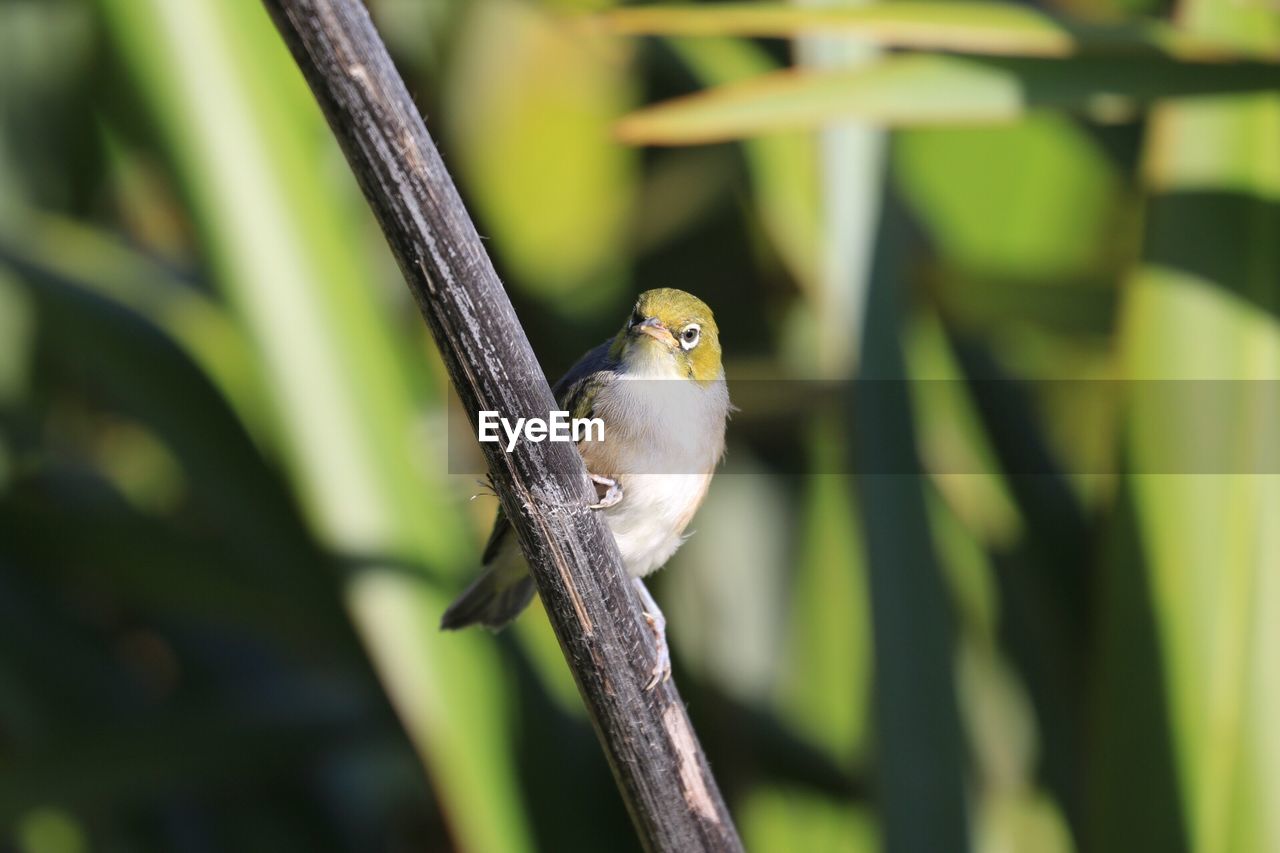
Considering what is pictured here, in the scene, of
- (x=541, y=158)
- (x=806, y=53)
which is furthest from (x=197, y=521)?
(x=806, y=53)

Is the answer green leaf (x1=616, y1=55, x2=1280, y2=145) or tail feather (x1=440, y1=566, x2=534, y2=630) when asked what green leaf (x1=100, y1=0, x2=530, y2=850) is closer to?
tail feather (x1=440, y1=566, x2=534, y2=630)

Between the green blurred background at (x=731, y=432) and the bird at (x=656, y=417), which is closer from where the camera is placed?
the bird at (x=656, y=417)

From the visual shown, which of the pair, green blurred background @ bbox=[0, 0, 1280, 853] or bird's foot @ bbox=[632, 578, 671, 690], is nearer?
bird's foot @ bbox=[632, 578, 671, 690]

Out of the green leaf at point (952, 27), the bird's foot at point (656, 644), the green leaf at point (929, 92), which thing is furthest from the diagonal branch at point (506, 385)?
the green leaf at point (952, 27)

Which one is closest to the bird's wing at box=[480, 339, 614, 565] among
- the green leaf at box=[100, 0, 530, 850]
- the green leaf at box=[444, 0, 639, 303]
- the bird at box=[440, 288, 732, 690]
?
the bird at box=[440, 288, 732, 690]

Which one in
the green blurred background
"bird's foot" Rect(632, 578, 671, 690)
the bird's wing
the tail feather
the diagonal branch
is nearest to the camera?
the diagonal branch

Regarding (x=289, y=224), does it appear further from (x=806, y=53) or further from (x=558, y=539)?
(x=558, y=539)

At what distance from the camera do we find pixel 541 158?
2.66m

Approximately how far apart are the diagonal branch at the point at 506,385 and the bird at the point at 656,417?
2.0 inches

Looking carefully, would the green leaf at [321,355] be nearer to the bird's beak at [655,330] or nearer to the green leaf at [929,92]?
the green leaf at [929,92]

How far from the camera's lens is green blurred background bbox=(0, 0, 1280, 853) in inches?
55.6

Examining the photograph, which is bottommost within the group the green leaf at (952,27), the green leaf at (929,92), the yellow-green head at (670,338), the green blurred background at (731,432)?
the green blurred background at (731,432)

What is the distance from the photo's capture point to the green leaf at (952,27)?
52.6 inches

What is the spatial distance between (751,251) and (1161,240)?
1.53 m
